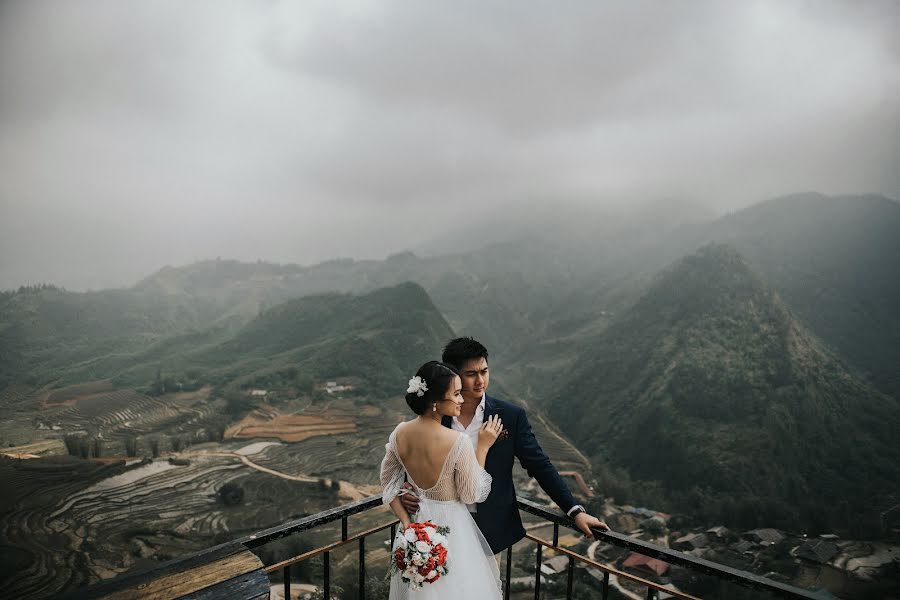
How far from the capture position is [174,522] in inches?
A: 1023

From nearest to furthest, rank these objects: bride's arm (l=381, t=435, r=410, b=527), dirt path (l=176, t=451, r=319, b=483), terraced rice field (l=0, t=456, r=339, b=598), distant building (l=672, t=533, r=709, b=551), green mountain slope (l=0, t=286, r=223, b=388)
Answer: bride's arm (l=381, t=435, r=410, b=527)
terraced rice field (l=0, t=456, r=339, b=598)
distant building (l=672, t=533, r=709, b=551)
dirt path (l=176, t=451, r=319, b=483)
green mountain slope (l=0, t=286, r=223, b=388)

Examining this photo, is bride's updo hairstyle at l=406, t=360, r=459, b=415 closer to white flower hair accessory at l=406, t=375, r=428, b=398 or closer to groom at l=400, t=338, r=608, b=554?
white flower hair accessory at l=406, t=375, r=428, b=398

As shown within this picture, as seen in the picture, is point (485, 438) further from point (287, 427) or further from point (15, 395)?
point (15, 395)

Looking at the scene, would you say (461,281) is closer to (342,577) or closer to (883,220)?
(883,220)

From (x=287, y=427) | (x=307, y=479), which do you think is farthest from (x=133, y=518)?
(x=287, y=427)

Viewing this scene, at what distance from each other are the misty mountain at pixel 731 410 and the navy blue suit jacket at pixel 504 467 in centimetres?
3805

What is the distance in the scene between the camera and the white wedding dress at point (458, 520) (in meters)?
2.01

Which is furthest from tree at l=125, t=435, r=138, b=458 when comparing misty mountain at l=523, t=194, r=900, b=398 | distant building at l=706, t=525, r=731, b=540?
misty mountain at l=523, t=194, r=900, b=398

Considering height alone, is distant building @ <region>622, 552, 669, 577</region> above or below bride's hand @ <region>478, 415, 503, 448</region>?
below

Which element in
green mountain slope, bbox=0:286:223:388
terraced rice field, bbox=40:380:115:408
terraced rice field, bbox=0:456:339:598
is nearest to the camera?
terraced rice field, bbox=0:456:339:598

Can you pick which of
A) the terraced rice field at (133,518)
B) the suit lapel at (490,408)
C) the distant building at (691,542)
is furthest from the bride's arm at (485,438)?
the distant building at (691,542)

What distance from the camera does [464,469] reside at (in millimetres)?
2016

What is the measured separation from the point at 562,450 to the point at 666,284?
37363 mm

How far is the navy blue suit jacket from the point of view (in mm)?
2211
